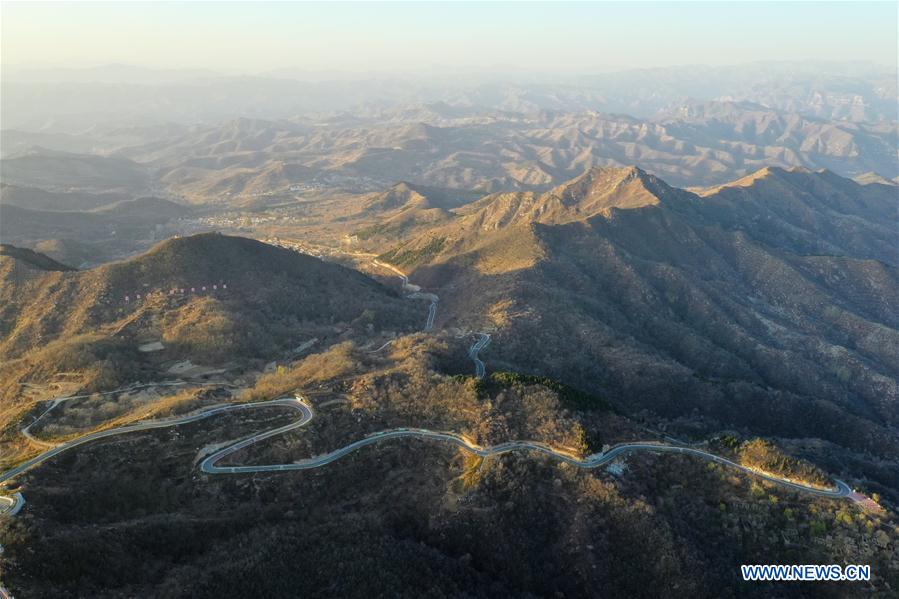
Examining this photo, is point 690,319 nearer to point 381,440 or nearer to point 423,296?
point 423,296

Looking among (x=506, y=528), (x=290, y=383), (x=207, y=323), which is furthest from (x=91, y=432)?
(x=506, y=528)

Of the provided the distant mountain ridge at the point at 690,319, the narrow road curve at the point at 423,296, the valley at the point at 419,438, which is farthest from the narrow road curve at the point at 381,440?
the narrow road curve at the point at 423,296

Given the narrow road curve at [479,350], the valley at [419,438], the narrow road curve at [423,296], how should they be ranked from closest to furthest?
Result: the valley at [419,438] → the narrow road curve at [479,350] → the narrow road curve at [423,296]

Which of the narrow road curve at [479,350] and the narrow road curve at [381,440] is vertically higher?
the narrow road curve at [381,440]

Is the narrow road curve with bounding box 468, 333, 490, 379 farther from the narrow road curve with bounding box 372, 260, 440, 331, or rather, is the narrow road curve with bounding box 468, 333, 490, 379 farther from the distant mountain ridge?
the narrow road curve with bounding box 372, 260, 440, 331

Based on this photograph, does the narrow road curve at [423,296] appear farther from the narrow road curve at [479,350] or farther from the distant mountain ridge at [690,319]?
the narrow road curve at [479,350]

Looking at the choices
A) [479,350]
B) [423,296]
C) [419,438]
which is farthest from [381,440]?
[423,296]

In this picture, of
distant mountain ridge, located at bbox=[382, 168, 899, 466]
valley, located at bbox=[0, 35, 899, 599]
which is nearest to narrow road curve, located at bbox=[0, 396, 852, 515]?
valley, located at bbox=[0, 35, 899, 599]
